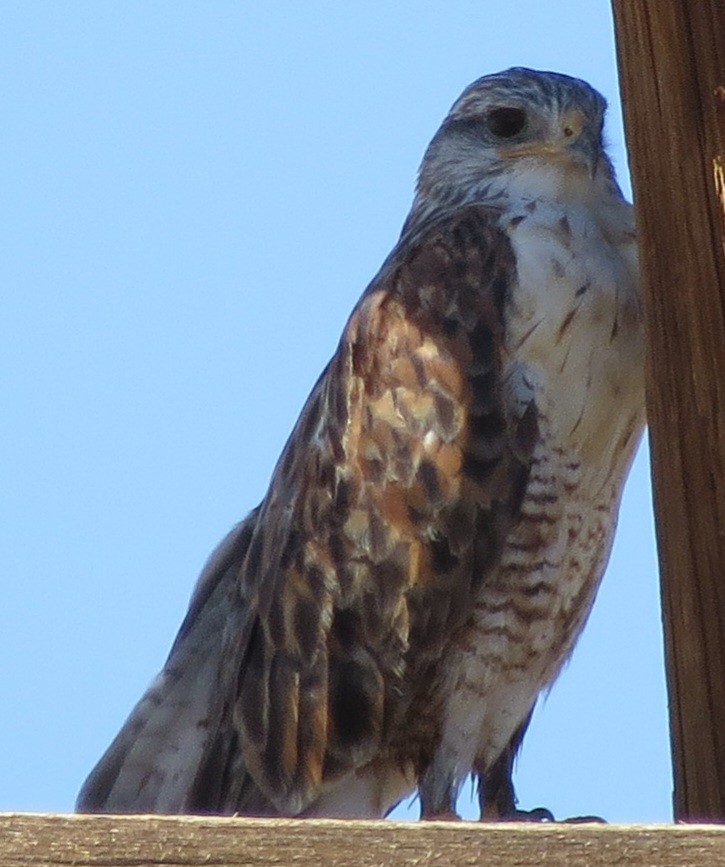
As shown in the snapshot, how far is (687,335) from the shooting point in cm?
254

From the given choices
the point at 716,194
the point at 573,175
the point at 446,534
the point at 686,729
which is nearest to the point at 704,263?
the point at 716,194

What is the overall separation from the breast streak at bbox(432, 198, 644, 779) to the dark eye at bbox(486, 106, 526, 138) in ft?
1.95

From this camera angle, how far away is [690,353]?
253 centimetres

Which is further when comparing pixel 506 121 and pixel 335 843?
pixel 506 121

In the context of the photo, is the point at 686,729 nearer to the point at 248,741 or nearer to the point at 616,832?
the point at 616,832

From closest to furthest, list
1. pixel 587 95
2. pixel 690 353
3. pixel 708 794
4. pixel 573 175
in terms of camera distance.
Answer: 1. pixel 708 794
2. pixel 690 353
3. pixel 573 175
4. pixel 587 95

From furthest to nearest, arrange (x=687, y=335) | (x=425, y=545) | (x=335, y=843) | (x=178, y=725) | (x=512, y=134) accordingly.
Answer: (x=512, y=134) → (x=178, y=725) → (x=425, y=545) → (x=687, y=335) → (x=335, y=843)

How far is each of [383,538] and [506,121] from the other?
1251mm

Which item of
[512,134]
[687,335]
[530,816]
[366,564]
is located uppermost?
[512,134]

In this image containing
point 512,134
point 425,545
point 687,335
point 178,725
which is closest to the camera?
point 687,335

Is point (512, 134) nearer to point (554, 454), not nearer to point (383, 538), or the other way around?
point (554, 454)

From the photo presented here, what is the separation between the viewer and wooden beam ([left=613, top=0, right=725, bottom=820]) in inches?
95.3

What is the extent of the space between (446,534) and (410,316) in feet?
1.47

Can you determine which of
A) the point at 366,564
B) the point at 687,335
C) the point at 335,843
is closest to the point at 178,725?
the point at 366,564
